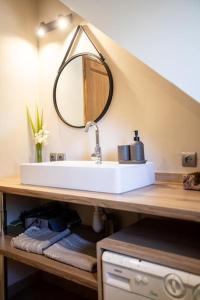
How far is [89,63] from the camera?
6.55 ft

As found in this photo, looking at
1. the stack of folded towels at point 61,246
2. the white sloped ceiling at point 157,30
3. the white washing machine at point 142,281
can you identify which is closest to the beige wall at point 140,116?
the white sloped ceiling at point 157,30

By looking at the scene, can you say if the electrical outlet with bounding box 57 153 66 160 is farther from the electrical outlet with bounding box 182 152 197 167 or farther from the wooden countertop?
the electrical outlet with bounding box 182 152 197 167

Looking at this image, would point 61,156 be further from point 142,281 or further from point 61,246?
point 142,281

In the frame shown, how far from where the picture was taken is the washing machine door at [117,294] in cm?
110

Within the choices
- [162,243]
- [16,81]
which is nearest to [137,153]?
[162,243]

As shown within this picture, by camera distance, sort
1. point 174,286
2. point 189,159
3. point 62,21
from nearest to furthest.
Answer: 1. point 174,286
2. point 189,159
3. point 62,21

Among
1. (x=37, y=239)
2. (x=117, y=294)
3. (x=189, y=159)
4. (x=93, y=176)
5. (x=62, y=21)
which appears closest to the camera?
(x=117, y=294)

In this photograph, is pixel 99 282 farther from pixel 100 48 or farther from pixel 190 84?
pixel 100 48

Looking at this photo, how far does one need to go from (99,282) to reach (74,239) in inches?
18.8

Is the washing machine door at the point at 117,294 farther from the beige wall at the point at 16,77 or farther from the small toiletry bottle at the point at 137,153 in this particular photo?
the beige wall at the point at 16,77

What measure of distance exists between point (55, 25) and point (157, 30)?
3.91 ft

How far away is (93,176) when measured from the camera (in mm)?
1407

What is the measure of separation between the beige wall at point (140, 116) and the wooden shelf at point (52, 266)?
78 cm

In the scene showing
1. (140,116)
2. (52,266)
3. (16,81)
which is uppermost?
(16,81)
